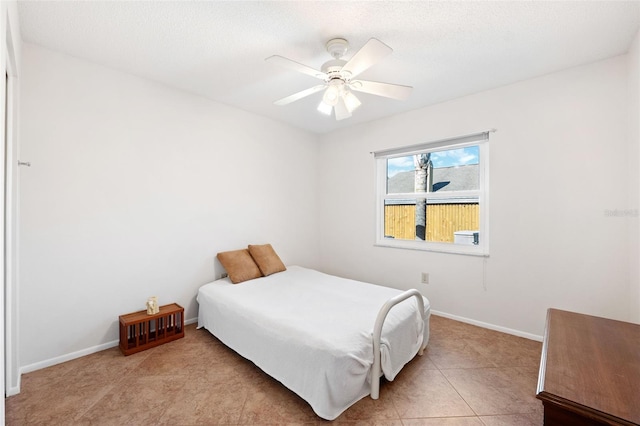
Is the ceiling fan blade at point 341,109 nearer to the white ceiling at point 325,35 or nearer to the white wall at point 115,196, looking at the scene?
the white ceiling at point 325,35

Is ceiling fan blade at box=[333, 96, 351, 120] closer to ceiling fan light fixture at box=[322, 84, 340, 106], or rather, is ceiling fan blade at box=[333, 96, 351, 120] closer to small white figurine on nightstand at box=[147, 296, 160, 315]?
ceiling fan light fixture at box=[322, 84, 340, 106]

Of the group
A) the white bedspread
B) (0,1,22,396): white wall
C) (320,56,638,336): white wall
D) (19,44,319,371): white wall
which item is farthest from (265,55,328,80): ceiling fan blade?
(320,56,638,336): white wall

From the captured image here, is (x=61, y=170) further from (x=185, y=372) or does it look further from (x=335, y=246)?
(x=335, y=246)

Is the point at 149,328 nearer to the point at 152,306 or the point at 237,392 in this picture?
the point at 152,306

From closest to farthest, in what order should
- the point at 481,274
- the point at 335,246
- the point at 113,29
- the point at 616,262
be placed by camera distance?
the point at 113,29 → the point at 616,262 → the point at 481,274 → the point at 335,246

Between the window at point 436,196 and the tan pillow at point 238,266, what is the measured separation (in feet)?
5.44

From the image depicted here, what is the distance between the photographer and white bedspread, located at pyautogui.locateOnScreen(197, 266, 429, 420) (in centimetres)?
162

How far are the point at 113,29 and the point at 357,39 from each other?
1.69 m

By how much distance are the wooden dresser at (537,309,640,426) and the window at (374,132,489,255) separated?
167 centimetres

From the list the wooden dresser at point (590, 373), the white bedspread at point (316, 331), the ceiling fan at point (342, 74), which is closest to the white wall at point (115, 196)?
the white bedspread at point (316, 331)

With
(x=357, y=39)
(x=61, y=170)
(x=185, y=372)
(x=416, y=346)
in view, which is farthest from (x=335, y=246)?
(x=61, y=170)

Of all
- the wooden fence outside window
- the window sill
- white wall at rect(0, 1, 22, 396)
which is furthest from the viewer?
the wooden fence outside window

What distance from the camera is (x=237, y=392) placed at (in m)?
1.86

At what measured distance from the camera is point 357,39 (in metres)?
1.95
